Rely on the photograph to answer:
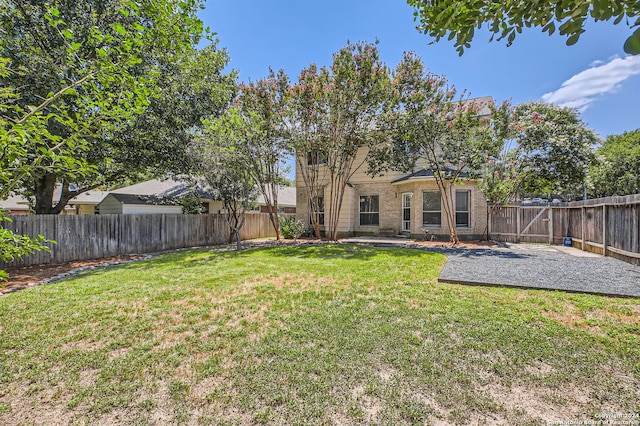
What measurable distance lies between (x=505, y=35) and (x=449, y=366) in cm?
332

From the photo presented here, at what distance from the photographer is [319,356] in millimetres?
3209

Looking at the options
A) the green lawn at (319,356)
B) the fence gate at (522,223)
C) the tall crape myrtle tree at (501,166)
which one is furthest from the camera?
the fence gate at (522,223)

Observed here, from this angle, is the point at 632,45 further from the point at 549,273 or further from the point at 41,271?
the point at 41,271

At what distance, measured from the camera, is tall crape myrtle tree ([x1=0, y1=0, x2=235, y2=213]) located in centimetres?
268

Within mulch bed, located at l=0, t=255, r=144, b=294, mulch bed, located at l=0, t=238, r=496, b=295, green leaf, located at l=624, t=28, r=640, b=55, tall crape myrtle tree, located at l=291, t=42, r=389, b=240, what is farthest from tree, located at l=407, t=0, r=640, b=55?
tall crape myrtle tree, located at l=291, t=42, r=389, b=240

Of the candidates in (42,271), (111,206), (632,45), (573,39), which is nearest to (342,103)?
(573,39)

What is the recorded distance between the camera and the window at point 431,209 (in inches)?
575

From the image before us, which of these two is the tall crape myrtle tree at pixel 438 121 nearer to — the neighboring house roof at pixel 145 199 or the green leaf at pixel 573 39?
the green leaf at pixel 573 39

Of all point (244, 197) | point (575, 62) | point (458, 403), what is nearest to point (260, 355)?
point (458, 403)

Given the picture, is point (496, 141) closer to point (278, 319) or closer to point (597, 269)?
point (597, 269)

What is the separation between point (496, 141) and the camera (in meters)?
11.8

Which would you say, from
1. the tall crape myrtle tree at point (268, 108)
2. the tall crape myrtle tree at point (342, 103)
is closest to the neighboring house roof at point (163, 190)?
the tall crape myrtle tree at point (268, 108)

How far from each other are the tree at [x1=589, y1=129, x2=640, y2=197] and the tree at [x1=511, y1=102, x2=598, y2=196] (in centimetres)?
1663

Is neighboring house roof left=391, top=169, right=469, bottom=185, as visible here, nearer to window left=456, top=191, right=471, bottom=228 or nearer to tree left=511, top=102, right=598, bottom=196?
window left=456, top=191, right=471, bottom=228
